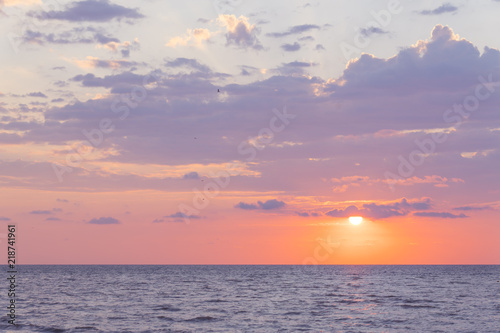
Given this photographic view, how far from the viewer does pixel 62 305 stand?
262ft

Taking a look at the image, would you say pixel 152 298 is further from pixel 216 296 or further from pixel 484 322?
pixel 484 322

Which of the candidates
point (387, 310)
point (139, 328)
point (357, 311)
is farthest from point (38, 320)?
point (387, 310)

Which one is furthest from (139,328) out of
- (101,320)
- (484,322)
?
(484,322)

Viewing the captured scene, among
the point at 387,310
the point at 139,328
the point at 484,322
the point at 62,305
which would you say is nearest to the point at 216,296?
the point at 62,305

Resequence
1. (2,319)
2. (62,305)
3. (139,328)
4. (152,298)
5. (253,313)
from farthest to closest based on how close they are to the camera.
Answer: (152,298), (62,305), (253,313), (2,319), (139,328)

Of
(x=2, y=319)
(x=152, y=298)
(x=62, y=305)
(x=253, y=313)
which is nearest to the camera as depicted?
(x=2, y=319)

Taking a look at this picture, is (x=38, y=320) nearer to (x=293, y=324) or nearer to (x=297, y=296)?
(x=293, y=324)

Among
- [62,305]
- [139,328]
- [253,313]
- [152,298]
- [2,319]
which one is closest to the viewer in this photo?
[139,328]

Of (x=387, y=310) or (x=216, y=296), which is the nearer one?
(x=387, y=310)

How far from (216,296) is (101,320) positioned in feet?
115

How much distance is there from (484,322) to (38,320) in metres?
50.7

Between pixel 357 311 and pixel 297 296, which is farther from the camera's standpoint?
pixel 297 296

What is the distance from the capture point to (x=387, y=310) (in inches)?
2933

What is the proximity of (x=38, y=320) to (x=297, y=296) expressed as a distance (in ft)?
152
